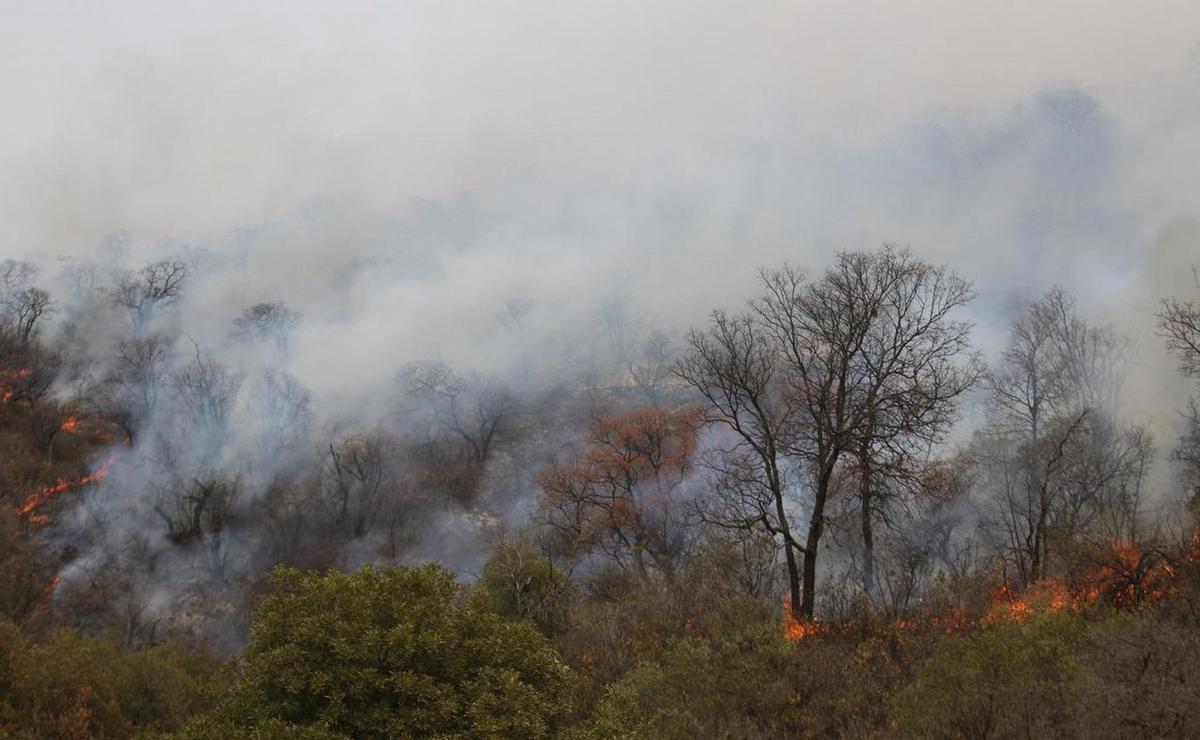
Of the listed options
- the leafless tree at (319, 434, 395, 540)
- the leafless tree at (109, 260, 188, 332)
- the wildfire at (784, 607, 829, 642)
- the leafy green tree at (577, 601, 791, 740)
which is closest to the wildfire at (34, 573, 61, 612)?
the leafless tree at (319, 434, 395, 540)

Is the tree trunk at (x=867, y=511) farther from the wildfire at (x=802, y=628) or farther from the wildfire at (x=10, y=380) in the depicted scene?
the wildfire at (x=10, y=380)

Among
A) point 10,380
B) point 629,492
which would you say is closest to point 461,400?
point 629,492

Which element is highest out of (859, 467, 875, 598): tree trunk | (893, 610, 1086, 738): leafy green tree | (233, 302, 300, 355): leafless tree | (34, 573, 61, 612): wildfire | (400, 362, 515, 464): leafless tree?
(233, 302, 300, 355): leafless tree

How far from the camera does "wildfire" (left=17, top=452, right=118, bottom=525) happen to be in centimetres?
4181

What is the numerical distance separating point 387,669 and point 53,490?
42.2m

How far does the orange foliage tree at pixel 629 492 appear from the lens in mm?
40094

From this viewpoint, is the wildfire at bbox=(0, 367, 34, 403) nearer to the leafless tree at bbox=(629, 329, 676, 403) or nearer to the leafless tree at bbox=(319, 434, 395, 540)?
the leafless tree at bbox=(319, 434, 395, 540)

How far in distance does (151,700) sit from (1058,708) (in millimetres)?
20317

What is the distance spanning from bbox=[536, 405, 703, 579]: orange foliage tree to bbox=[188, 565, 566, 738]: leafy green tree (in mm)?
25290

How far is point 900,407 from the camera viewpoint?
67.9 feet

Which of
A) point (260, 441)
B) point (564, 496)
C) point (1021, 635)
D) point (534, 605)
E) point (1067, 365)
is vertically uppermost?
point (260, 441)

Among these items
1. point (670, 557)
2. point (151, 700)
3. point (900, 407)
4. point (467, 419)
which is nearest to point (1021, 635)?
point (900, 407)

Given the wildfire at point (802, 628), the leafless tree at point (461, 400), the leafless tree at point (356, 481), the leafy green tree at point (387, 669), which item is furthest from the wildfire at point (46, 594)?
the wildfire at point (802, 628)

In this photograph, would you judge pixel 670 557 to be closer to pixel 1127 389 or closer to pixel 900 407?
pixel 900 407
